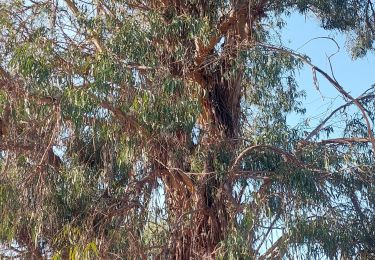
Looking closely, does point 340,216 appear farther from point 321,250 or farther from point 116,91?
point 116,91

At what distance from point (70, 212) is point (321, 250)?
2431 millimetres

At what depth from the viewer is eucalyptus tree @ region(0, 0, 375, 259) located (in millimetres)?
6961

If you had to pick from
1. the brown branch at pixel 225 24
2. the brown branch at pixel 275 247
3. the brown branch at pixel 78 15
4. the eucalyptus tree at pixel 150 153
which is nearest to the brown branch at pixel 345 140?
the eucalyptus tree at pixel 150 153

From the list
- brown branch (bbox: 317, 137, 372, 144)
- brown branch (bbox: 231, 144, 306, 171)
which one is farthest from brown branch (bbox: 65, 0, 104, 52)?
brown branch (bbox: 317, 137, 372, 144)

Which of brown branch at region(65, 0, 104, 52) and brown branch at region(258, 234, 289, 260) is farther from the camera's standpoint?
brown branch at region(65, 0, 104, 52)

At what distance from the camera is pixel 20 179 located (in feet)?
23.5

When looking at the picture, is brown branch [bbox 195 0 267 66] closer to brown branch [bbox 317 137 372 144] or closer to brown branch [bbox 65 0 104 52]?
brown branch [bbox 65 0 104 52]

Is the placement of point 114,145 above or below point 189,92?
below

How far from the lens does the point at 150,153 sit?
7.54m

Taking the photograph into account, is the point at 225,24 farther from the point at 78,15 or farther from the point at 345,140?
the point at 345,140

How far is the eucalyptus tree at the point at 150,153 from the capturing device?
6961 millimetres

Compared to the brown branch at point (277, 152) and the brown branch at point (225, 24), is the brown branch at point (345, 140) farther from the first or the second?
the brown branch at point (225, 24)

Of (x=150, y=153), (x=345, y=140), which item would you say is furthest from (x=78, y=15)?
(x=345, y=140)

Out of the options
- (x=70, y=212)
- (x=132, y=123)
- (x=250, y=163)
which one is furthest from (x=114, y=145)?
(x=250, y=163)
